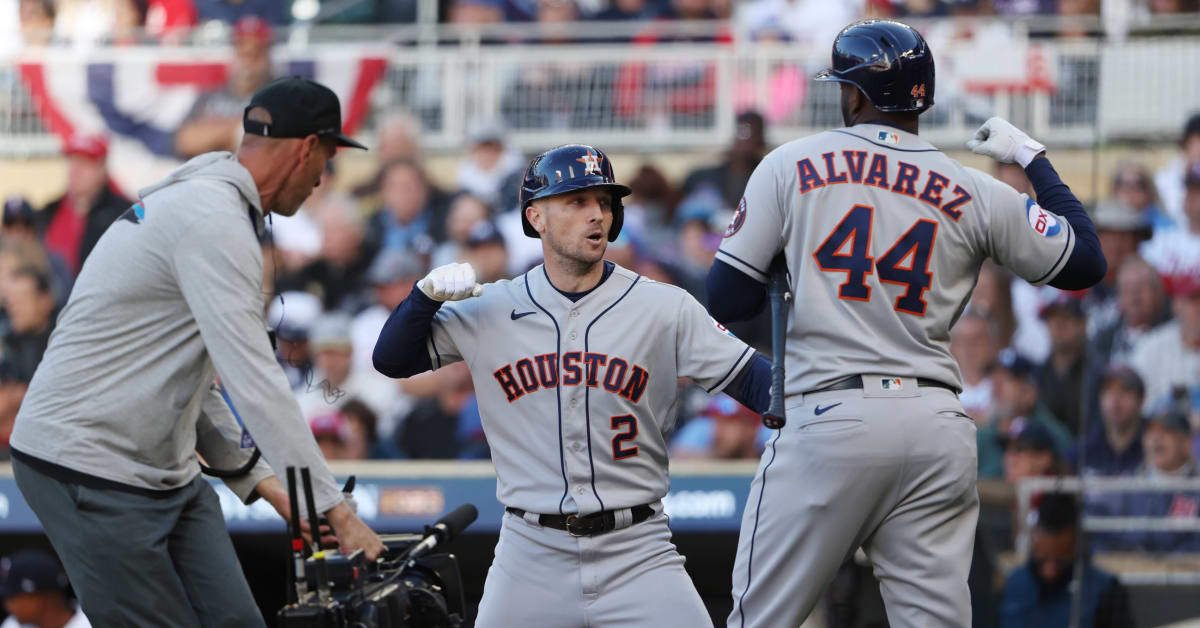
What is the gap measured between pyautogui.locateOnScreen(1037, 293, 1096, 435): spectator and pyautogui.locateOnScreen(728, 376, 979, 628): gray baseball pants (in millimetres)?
3691

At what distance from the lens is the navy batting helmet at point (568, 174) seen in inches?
139

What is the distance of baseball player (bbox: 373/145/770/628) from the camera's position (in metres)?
3.39

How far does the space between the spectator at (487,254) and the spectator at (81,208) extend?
1.85 m

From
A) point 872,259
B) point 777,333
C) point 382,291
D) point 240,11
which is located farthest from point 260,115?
point 240,11

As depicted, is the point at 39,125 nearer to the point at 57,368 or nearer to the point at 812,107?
the point at 812,107

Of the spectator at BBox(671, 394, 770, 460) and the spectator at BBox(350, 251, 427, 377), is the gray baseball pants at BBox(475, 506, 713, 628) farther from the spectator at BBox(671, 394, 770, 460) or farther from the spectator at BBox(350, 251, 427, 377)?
the spectator at BBox(350, 251, 427, 377)

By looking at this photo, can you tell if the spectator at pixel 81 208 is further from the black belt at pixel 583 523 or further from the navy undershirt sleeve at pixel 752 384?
the navy undershirt sleeve at pixel 752 384

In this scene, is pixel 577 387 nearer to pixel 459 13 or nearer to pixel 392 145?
pixel 392 145

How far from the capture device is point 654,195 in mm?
7863

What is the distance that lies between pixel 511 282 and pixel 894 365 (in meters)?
0.98

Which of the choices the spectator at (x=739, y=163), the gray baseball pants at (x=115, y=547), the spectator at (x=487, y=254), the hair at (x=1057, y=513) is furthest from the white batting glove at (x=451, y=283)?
the spectator at (x=739, y=163)

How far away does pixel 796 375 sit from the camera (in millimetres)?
3449

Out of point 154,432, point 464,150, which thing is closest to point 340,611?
point 154,432

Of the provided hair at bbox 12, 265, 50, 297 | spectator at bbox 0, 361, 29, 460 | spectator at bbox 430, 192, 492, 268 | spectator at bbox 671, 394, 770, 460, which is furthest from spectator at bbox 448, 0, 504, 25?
spectator at bbox 0, 361, 29, 460
